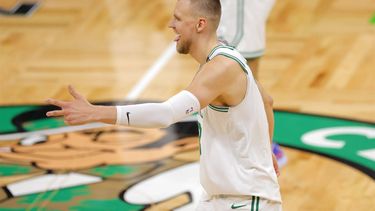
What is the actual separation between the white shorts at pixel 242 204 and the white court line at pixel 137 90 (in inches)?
131

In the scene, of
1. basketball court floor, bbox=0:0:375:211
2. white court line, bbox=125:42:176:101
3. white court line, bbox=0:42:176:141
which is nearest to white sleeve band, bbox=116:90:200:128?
basketball court floor, bbox=0:0:375:211

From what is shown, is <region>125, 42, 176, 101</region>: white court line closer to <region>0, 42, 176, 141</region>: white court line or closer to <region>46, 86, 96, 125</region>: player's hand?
<region>0, 42, 176, 141</region>: white court line

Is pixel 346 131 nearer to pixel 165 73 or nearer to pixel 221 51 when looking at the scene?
pixel 165 73

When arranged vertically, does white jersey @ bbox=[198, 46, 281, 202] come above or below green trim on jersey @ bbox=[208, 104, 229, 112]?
below

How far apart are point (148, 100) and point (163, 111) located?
415cm

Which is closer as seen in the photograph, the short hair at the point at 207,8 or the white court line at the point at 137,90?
the short hair at the point at 207,8

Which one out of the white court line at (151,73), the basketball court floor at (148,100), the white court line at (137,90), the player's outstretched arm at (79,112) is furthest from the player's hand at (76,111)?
the white court line at (151,73)

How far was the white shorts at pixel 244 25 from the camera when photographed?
5.89 meters

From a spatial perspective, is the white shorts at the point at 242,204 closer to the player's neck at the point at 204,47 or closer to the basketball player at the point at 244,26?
the player's neck at the point at 204,47

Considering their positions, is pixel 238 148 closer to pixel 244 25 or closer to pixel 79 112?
pixel 79 112

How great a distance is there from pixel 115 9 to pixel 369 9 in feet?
9.50

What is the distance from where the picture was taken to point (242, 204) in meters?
3.97

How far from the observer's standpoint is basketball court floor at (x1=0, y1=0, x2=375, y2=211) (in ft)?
19.9

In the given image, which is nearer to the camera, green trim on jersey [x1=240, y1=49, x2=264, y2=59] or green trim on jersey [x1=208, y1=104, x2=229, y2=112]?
green trim on jersey [x1=208, y1=104, x2=229, y2=112]
